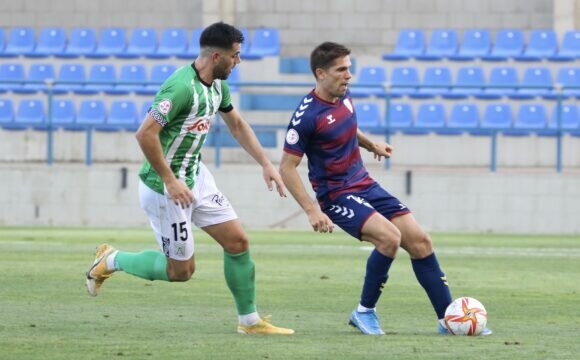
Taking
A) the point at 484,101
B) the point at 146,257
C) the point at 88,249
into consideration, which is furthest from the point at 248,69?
the point at 146,257

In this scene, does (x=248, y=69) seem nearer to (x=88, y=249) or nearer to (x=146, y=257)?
(x=88, y=249)

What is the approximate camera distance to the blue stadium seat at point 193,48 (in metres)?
27.2

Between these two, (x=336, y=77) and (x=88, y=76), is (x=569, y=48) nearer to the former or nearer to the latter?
(x=88, y=76)

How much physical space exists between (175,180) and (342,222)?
1255mm

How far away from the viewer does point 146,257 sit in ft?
30.1

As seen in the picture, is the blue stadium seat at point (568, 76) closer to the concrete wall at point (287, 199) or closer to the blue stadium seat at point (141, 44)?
the concrete wall at point (287, 199)

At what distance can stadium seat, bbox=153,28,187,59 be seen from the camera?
90.6ft

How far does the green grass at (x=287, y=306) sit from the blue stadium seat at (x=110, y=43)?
399 inches

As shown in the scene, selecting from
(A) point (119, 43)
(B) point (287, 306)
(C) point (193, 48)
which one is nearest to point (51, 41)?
(A) point (119, 43)

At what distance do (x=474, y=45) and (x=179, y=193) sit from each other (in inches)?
771

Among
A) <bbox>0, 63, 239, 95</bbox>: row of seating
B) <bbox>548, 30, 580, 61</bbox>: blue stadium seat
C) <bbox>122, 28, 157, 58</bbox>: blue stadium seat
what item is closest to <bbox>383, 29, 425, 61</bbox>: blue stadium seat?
<bbox>548, 30, 580, 61</bbox>: blue stadium seat

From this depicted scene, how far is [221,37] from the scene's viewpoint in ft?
28.2

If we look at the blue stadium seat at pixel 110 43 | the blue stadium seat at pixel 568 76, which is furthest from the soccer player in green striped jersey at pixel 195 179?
the blue stadium seat at pixel 110 43

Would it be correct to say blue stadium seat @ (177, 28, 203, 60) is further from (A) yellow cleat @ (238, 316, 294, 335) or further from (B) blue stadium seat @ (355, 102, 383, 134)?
(A) yellow cleat @ (238, 316, 294, 335)
